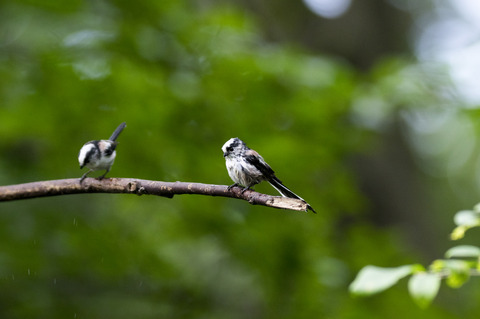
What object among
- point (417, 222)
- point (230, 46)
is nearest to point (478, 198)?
point (417, 222)

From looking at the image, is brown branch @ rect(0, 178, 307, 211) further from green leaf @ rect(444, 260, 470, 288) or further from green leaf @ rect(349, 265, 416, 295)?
green leaf @ rect(444, 260, 470, 288)

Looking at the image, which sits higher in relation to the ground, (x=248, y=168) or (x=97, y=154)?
(x=97, y=154)

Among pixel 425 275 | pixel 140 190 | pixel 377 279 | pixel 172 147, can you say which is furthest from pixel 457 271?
pixel 172 147

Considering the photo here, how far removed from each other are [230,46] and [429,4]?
13007 millimetres

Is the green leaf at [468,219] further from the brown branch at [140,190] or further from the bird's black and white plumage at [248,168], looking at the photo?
the brown branch at [140,190]

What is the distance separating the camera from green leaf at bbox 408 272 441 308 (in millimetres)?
2318

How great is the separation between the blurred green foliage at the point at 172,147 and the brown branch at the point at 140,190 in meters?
2.64

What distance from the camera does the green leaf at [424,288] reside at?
2318 mm

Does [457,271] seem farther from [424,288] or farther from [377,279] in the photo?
[377,279]

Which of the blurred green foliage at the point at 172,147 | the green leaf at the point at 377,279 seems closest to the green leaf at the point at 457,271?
the green leaf at the point at 377,279

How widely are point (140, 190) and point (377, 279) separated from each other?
132 centimetres

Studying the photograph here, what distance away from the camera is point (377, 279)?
250 centimetres

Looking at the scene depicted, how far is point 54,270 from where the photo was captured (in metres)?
5.59

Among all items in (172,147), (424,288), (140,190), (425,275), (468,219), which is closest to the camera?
(140,190)
